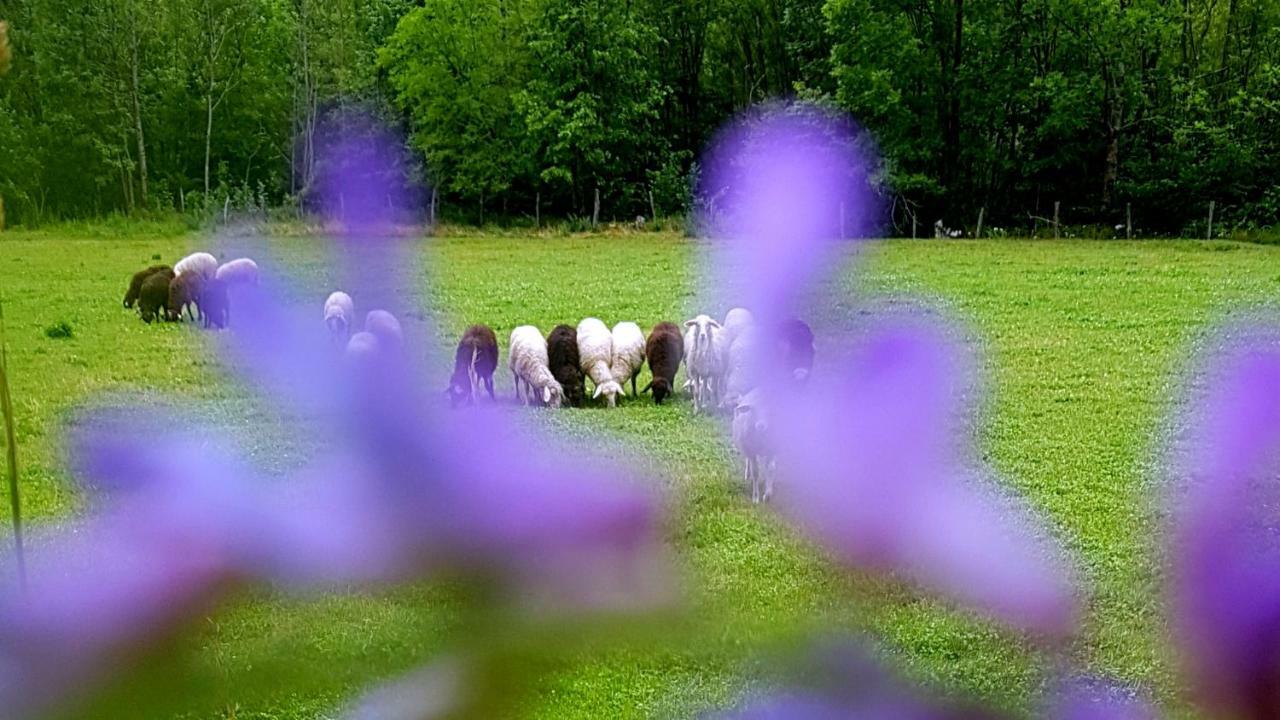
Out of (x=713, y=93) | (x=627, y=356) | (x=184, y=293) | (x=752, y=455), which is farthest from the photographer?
(x=713, y=93)

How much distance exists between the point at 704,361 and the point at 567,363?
0.65 metres

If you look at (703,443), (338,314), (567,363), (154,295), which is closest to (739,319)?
(338,314)

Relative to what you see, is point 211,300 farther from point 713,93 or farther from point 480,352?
point 713,93

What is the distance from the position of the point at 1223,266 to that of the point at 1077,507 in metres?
6.91

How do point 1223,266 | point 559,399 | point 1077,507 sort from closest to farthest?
point 1077,507 → point 559,399 → point 1223,266

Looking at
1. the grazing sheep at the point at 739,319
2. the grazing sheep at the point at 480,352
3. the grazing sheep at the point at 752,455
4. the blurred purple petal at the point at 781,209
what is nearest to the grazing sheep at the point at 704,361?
the grazing sheep at the point at 739,319

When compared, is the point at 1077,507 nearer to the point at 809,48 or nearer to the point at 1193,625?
the point at 1193,625

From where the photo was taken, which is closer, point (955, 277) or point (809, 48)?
point (955, 277)

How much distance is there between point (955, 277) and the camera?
24.4 feet

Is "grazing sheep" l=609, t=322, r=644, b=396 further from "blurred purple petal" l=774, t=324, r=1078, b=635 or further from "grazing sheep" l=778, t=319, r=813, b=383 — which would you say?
"blurred purple petal" l=774, t=324, r=1078, b=635

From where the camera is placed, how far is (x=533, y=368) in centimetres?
420

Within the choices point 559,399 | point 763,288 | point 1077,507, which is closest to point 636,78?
point 559,399

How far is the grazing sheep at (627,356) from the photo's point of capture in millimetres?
4344

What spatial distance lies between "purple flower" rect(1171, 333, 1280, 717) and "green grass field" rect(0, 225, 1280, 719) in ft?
0.21
